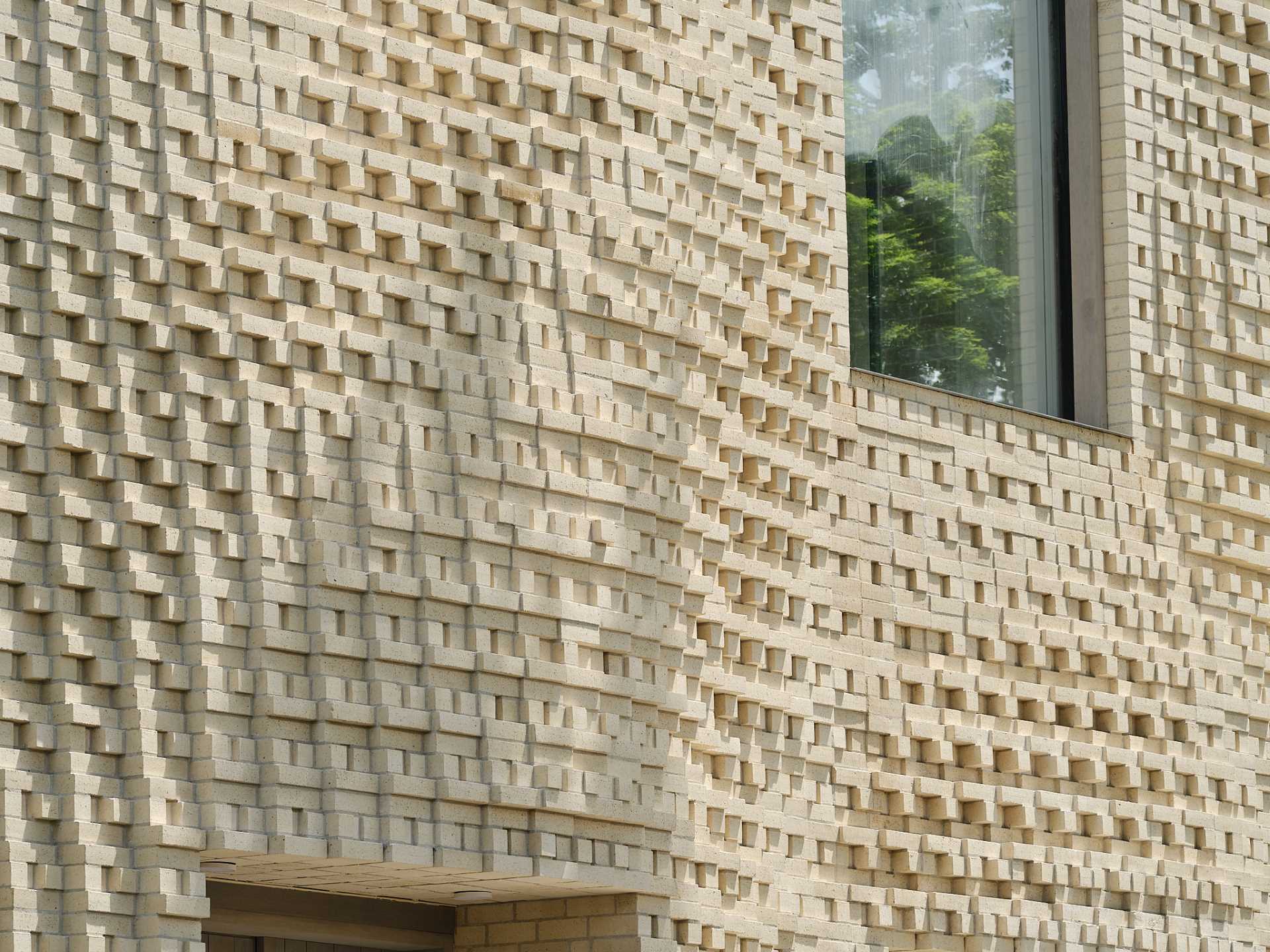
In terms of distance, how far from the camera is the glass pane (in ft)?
39.0

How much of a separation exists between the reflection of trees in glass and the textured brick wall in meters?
0.49

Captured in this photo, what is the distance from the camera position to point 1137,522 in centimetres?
1217

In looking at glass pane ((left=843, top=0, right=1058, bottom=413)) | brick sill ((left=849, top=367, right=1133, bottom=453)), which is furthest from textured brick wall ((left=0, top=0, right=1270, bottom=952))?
glass pane ((left=843, top=0, right=1058, bottom=413))

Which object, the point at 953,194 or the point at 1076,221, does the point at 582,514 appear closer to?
the point at 953,194

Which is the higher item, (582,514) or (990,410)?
(990,410)

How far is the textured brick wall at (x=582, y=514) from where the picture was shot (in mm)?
8344

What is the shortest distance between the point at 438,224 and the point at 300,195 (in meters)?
0.63

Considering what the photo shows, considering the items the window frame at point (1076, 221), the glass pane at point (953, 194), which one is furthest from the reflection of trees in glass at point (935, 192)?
the window frame at point (1076, 221)

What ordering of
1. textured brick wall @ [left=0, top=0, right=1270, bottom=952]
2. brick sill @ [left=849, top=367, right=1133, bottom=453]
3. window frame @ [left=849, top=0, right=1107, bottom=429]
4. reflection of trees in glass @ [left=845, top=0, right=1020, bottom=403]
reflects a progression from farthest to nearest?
window frame @ [left=849, top=0, right=1107, bottom=429] < reflection of trees in glass @ [left=845, top=0, right=1020, bottom=403] < brick sill @ [left=849, top=367, right=1133, bottom=453] < textured brick wall @ [left=0, top=0, right=1270, bottom=952]

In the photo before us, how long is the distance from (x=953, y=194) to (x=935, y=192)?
138 mm

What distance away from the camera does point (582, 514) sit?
961 centimetres

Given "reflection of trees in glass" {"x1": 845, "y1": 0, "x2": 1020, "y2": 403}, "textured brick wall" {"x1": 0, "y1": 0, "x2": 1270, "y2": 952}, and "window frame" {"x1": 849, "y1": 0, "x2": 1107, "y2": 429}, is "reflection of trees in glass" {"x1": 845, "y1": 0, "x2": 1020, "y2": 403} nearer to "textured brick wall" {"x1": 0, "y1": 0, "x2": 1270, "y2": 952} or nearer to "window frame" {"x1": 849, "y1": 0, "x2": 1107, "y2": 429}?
"window frame" {"x1": 849, "y1": 0, "x2": 1107, "y2": 429}

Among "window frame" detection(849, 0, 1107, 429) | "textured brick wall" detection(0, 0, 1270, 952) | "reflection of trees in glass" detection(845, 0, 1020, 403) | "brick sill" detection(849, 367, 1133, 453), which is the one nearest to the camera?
"textured brick wall" detection(0, 0, 1270, 952)

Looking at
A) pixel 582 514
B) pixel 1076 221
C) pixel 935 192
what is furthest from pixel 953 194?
pixel 582 514
